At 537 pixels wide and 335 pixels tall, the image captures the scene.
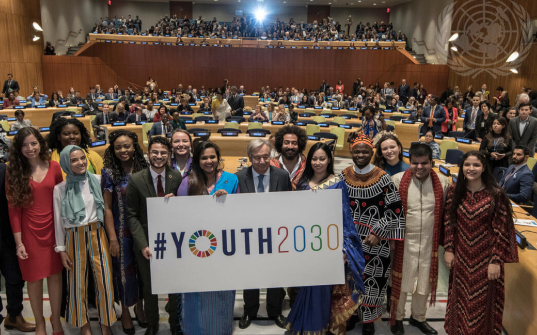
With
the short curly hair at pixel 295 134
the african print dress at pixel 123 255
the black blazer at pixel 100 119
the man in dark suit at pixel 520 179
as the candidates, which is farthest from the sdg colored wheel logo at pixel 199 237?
the black blazer at pixel 100 119

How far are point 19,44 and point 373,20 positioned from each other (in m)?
22.2

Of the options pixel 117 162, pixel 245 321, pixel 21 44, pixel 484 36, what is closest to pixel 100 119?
pixel 117 162

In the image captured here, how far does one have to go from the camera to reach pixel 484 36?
17.5 meters

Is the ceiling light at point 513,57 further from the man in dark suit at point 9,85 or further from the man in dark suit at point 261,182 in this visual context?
the man in dark suit at point 9,85

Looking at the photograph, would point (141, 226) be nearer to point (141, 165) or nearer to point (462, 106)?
point (141, 165)

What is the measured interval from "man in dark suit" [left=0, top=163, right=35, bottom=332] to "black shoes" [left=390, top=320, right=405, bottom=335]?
2.90m

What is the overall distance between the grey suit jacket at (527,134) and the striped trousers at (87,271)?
6350mm

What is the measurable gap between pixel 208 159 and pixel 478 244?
194 cm

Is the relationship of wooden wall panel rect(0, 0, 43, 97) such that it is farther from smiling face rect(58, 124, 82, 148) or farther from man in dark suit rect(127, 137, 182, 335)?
man in dark suit rect(127, 137, 182, 335)

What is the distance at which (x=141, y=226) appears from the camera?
9.45 ft

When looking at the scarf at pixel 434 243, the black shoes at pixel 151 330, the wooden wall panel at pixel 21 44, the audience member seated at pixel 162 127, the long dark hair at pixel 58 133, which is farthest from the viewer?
the wooden wall panel at pixel 21 44

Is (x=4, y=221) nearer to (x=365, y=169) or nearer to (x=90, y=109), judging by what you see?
(x=365, y=169)

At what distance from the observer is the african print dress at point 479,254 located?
8.91 feet

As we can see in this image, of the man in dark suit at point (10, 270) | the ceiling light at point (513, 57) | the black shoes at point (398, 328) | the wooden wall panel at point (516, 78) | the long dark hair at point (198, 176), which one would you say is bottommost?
the black shoes at point (398, 328)
